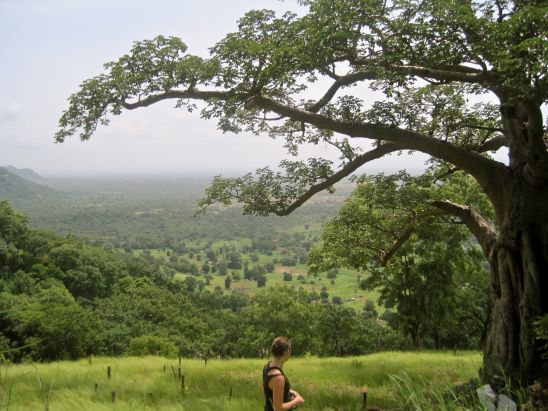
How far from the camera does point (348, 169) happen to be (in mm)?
8906

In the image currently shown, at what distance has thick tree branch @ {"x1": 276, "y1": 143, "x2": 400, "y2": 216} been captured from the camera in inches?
342

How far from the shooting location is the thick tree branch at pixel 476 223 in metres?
8.77

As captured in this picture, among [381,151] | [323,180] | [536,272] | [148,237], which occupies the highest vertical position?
[381,151]

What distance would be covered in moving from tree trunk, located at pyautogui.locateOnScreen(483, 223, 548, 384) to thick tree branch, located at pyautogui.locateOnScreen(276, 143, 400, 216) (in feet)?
9.03

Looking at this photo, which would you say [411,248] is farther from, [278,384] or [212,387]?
[278,384]

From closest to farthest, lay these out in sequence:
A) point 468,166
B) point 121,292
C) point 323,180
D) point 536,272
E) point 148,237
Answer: point 536,272 → point 468,166 → point 323,180 → point 121,292 → point 148,237

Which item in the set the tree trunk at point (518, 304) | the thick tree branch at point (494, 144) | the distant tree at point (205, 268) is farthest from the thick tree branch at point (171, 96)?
the distant tree at point (205, 268)

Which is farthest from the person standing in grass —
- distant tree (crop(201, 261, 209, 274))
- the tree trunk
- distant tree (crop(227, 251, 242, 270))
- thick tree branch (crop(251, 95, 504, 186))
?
distant tree (crop(227, 251, 242, 270))

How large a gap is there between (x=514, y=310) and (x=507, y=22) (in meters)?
4.92

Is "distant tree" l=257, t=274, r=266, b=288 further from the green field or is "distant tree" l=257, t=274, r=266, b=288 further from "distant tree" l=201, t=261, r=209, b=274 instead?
the green field

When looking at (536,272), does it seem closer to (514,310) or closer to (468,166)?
(514,310)

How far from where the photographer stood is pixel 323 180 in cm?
937

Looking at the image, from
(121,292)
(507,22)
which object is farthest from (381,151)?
(121,292)

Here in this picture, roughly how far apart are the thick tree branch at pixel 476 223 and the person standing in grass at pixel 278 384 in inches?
→ 241
